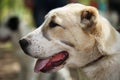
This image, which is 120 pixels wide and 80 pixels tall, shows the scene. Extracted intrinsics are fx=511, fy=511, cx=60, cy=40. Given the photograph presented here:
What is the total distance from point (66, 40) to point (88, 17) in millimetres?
291

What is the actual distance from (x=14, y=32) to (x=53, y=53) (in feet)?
15.1

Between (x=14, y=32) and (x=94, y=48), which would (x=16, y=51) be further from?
(x=94, y=48)

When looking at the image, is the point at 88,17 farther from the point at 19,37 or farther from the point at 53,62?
the point at 19,37

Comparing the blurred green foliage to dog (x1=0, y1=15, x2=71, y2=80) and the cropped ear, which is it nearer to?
dog (x1=0, y1=15, x2=71, y2=80)

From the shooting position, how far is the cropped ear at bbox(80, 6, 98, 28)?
15.2 ft

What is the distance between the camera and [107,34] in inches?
182

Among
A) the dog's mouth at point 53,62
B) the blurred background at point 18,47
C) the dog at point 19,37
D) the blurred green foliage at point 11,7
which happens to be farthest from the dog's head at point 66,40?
the blurred green foliage at point 11,7

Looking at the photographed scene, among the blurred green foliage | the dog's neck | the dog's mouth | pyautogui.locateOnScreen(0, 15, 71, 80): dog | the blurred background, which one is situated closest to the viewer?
the dog's neck

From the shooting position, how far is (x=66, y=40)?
4672 mm

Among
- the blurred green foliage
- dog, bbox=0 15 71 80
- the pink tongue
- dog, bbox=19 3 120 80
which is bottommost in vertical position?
the blurred green foliage

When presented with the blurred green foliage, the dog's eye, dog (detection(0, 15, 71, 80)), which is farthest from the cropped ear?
the blurred green foliage

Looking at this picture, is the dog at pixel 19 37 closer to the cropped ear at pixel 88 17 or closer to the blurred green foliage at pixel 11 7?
the cropped ear at pixel 88 17

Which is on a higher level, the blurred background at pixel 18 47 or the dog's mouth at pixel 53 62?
the dog's mouth at pixel 53 62

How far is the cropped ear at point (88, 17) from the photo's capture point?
4.63 m
